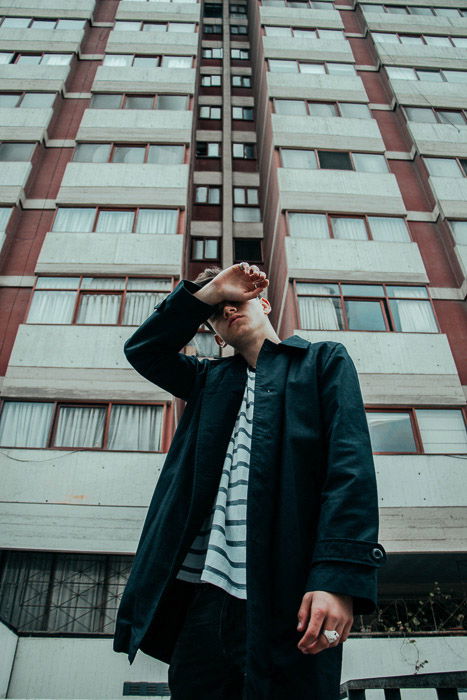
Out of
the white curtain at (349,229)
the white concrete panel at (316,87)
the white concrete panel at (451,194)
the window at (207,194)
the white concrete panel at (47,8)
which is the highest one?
the white concrete panel at (47,8)

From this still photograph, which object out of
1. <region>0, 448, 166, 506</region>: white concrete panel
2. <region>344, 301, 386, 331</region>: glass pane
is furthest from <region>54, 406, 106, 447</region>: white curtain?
<region>344, 301, 386, 331</region>: glass pane

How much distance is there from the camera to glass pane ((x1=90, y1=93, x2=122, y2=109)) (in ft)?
61.0

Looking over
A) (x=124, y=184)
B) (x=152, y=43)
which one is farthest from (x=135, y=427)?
(x=152, y=43)

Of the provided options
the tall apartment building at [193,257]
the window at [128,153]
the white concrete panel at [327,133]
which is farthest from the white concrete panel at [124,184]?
the white concrete panel at [327,133]

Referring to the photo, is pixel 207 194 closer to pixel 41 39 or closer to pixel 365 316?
pixel 41 39

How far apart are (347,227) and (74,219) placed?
8.73 meters

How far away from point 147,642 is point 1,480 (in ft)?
32.5

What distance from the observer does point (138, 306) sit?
13.4 m

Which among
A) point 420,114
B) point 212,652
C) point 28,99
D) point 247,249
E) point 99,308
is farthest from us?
point 247,249

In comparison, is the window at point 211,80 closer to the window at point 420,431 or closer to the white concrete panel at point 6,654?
the window at point 420,431

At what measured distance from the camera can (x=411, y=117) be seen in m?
18.6

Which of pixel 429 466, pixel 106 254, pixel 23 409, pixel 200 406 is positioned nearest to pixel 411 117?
pixel 106 254

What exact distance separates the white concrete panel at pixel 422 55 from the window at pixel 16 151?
15.3m

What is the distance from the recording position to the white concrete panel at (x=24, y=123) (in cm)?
1697
